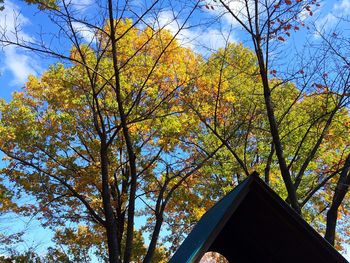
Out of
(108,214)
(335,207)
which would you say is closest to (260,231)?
(335,207)

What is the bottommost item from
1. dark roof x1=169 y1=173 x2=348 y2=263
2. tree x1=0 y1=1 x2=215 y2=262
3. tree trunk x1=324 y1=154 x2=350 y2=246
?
dark roof x1=169 y1=173 x2=348 y2=263

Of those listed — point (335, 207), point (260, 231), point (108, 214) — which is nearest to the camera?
point (260, 231)

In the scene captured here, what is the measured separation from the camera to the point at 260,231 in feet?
15.7

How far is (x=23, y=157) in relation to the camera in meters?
12.5

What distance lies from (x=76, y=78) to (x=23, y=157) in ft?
10.4

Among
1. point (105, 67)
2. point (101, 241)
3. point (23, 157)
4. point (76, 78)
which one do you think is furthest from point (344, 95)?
point (101, 241)

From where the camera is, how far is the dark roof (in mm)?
3824

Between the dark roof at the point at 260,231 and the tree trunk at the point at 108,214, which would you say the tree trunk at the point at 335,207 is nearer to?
the dark roof at the point at 260,231

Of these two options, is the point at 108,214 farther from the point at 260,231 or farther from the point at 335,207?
the point at 260,231

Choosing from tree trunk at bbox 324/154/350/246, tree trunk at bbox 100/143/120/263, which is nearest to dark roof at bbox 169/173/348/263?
tree trunk at bbox 324/154/350/246

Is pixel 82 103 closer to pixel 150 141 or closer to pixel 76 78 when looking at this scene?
pixel 76 78

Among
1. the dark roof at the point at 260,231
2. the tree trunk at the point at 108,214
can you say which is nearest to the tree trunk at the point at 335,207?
the dark roof at the point at 260,231

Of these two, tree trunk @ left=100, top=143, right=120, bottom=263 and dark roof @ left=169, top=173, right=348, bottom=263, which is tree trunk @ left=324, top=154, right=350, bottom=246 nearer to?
dark roof @ left=169, top=173, right=348, bottom=263

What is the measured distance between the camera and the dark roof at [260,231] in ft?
12.5
